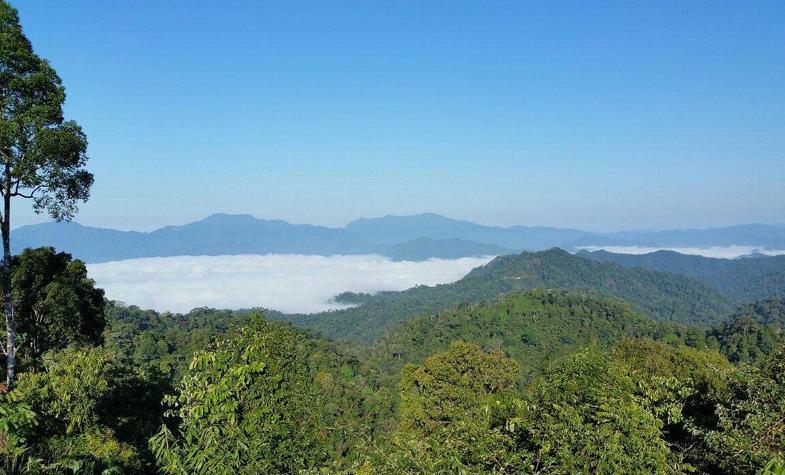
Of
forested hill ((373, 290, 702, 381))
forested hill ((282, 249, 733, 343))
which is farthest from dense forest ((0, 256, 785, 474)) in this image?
forested hill ((282, 249, 733, 343))

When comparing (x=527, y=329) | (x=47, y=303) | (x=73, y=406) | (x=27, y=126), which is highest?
(x=27, y=126)

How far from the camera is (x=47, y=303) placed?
22.3m

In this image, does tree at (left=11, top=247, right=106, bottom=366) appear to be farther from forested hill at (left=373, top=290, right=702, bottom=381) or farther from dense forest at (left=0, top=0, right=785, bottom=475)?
forested hill at (left=373, top=290, right=702, bottom=381)

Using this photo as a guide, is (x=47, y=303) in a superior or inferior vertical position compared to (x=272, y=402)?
inferior

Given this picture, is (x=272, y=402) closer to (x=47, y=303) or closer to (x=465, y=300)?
(x=47, y=303)

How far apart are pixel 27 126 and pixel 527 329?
9523 centimetres

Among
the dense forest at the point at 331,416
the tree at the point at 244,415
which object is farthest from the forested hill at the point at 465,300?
the tree at the point at 244,415

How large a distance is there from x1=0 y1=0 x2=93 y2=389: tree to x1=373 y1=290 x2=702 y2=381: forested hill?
6980cm

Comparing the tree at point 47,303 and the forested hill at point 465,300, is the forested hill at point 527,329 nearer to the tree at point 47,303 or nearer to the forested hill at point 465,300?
the forested hill at point 465,300

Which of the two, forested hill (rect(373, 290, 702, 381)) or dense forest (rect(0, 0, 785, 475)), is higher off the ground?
dense forest (rect(0, 0, 785, 475))

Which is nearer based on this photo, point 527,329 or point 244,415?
point 244,415

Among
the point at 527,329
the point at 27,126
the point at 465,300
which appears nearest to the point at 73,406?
the point at 27,126

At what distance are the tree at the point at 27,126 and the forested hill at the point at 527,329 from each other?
229 ft

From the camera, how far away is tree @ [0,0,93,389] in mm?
13156
